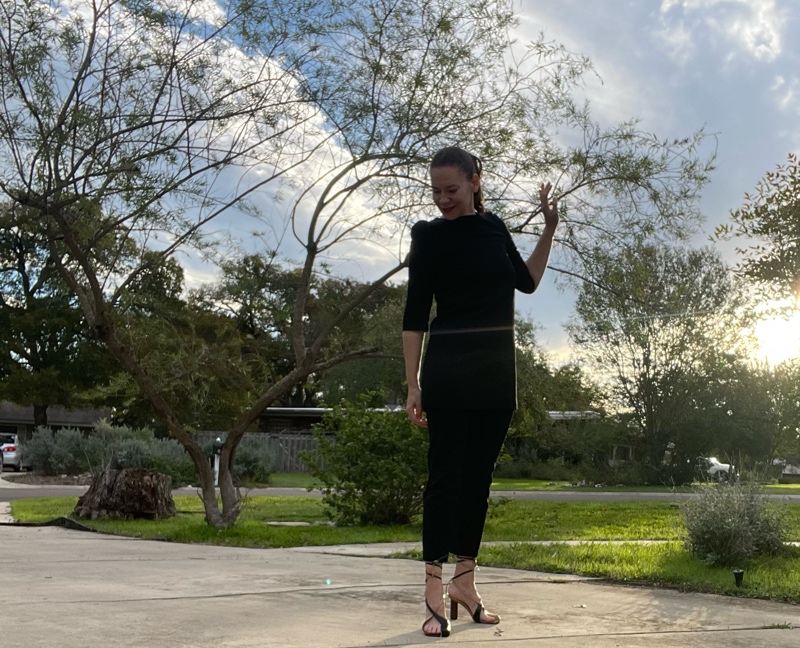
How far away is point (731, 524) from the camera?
6879mm

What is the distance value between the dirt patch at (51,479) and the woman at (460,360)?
23051 millimetres

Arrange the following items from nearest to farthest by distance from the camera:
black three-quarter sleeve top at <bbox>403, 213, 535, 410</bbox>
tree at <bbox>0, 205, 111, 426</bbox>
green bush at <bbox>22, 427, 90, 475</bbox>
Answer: black three-quarter sleeve top at <bbox>403, 213, 535, 410</bbox>
green bush at <bbox>22, 427, 90, 475</bbox>
tree at <bbox>0, 205, 111, 426</bbox>

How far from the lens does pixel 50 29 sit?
913 centimetres

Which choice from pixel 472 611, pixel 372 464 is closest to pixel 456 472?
pixel 472 611

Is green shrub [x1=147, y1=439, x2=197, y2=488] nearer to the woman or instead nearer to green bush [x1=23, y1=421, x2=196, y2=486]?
green bush [x1=23, y1=421, x2=196, y2=486]

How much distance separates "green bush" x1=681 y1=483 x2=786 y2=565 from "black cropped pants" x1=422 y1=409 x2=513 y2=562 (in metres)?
3.31

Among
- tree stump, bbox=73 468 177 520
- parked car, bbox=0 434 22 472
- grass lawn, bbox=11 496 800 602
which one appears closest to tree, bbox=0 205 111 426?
parked car, bbox=0 434 22 472

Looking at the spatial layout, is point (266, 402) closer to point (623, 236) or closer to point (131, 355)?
point (131, 355)

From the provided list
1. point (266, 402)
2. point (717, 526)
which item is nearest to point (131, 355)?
point (266, 402)

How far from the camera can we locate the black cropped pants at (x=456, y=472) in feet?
12.6

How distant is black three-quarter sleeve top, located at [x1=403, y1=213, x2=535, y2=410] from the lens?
3830 mm

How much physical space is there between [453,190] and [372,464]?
24.1ft

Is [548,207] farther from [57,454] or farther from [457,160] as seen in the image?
[57,454]

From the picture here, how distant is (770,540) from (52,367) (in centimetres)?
3560
